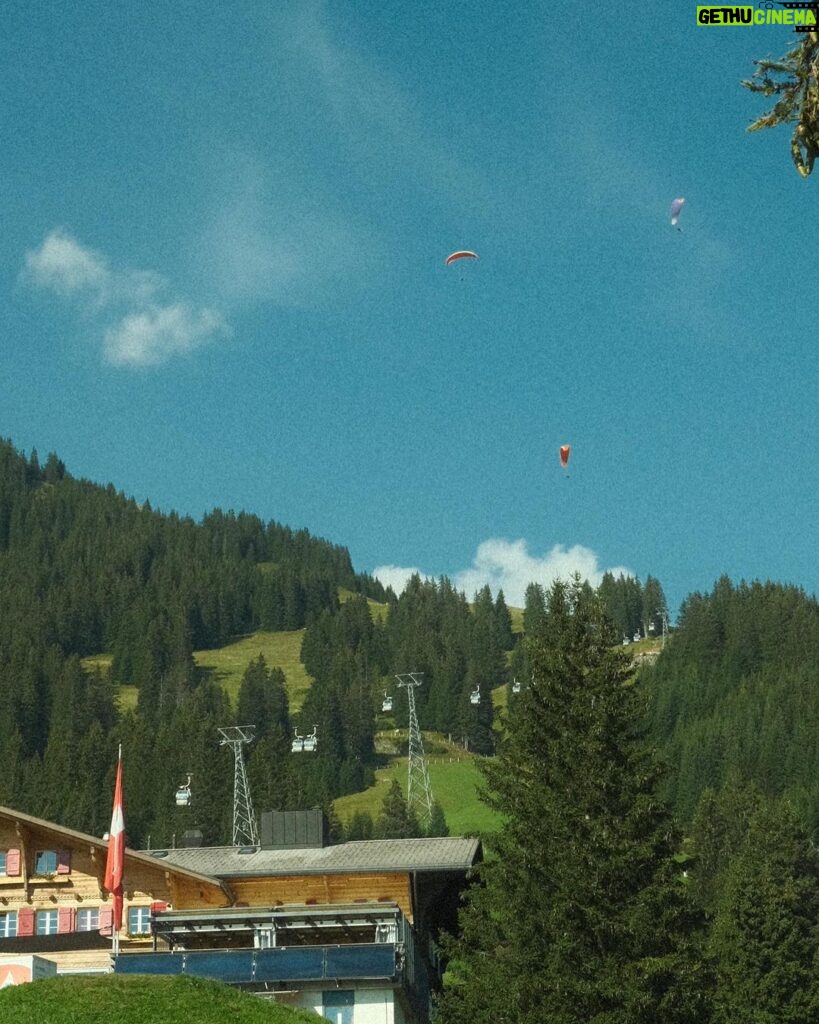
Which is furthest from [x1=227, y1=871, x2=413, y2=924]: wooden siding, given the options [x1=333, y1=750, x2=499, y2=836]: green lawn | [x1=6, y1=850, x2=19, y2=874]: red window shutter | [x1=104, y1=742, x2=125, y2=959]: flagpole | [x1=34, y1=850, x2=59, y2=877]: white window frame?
[x1=333, y1=750, x2=499, y2=836]: green lawn

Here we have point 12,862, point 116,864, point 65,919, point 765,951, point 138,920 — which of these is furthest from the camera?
point 765,951

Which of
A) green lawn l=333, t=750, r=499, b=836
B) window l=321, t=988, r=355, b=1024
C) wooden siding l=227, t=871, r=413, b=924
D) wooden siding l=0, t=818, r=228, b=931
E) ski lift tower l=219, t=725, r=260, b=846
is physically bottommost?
window l=321, t=988, r=355, b=1024

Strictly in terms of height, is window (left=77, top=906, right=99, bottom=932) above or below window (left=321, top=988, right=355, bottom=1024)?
above

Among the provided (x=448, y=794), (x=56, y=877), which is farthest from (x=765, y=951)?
(x=448, y=794)

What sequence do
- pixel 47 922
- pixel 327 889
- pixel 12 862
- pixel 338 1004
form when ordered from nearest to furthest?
pixel 338 1004, pixel 327 889, pixel 47 922, pixel 12 862

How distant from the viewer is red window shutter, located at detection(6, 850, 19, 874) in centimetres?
4591

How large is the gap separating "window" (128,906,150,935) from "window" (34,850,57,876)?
3.00 metres

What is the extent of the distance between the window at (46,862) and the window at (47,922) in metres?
1.12

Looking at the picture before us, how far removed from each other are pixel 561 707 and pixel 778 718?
415 feet

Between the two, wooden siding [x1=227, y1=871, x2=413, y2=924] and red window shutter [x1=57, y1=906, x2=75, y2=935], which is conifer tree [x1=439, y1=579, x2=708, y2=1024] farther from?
red window shutter [x1=57, y1=906, x2=75, y2=935]

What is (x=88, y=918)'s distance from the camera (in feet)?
149

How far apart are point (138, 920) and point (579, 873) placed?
48.5 feet

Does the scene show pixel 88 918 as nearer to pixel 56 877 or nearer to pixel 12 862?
pixel 56 877

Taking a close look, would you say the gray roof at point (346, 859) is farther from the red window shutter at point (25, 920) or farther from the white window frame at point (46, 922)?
the red window shutter at point (25, 920)
